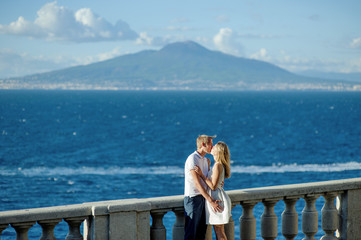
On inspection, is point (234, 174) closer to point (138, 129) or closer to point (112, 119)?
point (138, 129)

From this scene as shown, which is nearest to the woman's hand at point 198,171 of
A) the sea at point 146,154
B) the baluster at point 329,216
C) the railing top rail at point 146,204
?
the railing top rail at point 146,204

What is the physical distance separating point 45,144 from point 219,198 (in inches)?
2433

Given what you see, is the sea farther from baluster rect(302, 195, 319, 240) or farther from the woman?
the woman

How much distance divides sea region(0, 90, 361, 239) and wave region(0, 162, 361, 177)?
0.27ft

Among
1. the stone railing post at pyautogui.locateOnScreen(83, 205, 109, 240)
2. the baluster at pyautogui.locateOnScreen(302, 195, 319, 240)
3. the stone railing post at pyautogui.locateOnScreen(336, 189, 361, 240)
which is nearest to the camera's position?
the stone railing post at pyautogui.locateOnScreen(83, 205, 109, 240)

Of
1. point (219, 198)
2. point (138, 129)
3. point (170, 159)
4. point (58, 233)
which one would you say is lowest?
point (58, 233)

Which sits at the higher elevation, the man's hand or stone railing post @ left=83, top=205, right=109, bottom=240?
the man's hand

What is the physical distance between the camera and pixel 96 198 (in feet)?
110

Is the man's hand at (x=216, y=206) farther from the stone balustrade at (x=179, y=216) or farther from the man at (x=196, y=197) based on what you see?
the stone balustrade at (x=179, y=216)

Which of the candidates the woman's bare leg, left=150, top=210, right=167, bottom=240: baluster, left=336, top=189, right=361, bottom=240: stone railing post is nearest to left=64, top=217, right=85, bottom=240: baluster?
left=150, top=210, right=167, bottom=240: baluster

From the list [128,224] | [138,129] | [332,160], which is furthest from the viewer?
[138,129]

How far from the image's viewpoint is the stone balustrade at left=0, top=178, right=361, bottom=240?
218 inches

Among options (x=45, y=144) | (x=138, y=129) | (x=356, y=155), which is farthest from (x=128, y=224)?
(x=138, y=129)

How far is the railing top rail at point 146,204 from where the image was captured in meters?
5.39
